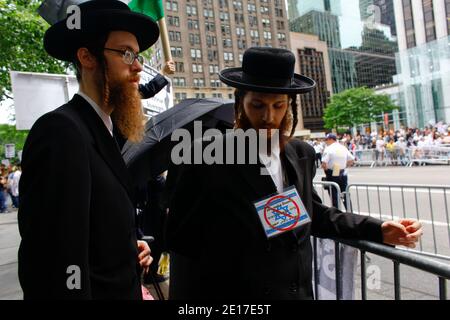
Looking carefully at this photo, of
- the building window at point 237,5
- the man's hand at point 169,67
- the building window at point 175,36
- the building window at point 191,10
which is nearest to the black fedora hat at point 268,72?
the man's hand at point 169,67

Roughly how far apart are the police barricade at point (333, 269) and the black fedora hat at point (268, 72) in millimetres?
1102

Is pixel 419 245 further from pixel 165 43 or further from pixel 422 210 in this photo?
pixel 165 43

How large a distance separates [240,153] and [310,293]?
757 mm

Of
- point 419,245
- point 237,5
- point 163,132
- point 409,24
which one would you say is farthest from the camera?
point 237,5

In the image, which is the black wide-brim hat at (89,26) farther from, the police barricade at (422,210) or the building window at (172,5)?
the building window at (172,5)

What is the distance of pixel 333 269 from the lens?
2619mm

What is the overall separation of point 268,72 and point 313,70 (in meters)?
91.4

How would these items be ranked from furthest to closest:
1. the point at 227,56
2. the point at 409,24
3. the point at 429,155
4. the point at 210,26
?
the point at 227,56 < the point at 210,26 < the point at 409,24 < the point at 429,155

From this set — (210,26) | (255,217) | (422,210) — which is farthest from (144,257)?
(210,26)

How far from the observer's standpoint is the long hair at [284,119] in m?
1.83

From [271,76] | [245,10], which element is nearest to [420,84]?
[271,76]

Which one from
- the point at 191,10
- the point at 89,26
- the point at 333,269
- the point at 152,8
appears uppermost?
the point at 191,10

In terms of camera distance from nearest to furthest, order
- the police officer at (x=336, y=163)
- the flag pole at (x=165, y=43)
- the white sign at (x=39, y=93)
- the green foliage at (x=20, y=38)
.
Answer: the white sign at (x=39, y=93) < the flag pole at (x=165, y=43) < the green foliage at (x=20, y=38) < the police officer at (x=336, y=163)

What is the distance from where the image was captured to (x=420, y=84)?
114ft
